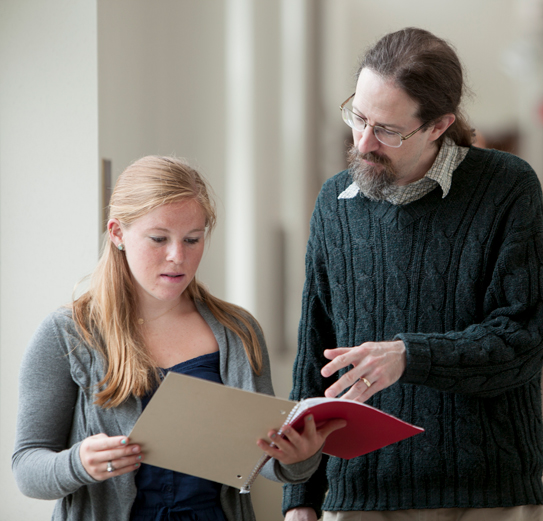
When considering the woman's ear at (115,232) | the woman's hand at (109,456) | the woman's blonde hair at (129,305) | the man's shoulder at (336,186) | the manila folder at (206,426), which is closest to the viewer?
the manila folder at (206,426)

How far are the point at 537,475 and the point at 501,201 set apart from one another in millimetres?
590

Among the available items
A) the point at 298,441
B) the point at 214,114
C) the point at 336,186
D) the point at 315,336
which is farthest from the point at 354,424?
the point at 214,114

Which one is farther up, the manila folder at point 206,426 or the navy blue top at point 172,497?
the manila folder at point 206,426

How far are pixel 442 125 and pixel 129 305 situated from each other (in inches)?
32.8

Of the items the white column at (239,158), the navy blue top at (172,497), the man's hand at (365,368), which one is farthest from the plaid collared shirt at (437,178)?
the white column at (239,158)

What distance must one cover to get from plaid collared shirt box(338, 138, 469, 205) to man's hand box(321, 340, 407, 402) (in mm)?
391

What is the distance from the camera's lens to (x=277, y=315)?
2.62 m

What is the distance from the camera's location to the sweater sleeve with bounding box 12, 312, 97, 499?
123 centimetres

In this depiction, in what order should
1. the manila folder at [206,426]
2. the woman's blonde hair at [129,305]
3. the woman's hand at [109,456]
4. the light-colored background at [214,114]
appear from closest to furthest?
1. the manila folder at [206,426]
2. the woman's hand at [109,456]
3. the woman's blonde hair at [129,305]
4. the light-colored background at [214,114]

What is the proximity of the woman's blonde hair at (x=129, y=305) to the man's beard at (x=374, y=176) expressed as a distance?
14.3 inches

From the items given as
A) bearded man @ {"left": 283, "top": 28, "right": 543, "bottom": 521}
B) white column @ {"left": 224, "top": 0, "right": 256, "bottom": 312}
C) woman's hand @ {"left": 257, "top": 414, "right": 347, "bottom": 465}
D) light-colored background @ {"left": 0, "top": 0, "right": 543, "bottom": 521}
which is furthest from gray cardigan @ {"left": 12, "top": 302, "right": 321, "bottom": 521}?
white column @ {"left": 224, "top": 0, "right": 256, "bottom": 312}

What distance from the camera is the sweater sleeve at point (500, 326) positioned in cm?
123

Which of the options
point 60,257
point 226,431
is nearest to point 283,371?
point 60,257

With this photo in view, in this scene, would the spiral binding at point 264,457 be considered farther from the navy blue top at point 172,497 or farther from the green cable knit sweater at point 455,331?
the green cable knit sweater at point 455,331
